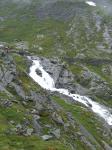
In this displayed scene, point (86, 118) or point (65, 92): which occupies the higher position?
point (86, 118)

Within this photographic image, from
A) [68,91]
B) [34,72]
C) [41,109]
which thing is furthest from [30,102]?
[34,72]

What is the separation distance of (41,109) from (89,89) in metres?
85.5

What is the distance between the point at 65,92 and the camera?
13450cm

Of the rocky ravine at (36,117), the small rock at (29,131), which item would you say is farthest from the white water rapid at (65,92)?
the small rock at (29,131)

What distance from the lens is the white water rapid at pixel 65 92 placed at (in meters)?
118

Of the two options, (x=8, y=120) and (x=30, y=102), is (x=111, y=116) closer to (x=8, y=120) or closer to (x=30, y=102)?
(x=30, y=102)

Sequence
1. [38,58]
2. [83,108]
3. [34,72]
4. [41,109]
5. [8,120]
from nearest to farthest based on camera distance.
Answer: [8,120] < [41,109] < [83,108] < [34,72] < [38,58]

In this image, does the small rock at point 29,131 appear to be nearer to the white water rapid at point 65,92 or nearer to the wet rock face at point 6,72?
the wet rock face at point 6,72

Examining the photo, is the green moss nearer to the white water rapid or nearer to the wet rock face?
the white water rapid

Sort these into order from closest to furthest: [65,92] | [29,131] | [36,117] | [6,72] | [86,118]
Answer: [29,131] < [36,117] < [6,72] < [86,118] < [65,92]

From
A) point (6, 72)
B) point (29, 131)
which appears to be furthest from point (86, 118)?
point (29, 131)

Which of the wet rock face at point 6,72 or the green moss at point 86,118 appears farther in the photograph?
the green moss at point 86,118

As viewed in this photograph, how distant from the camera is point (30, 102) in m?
70.6

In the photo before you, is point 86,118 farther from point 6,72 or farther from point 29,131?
point 29,131
